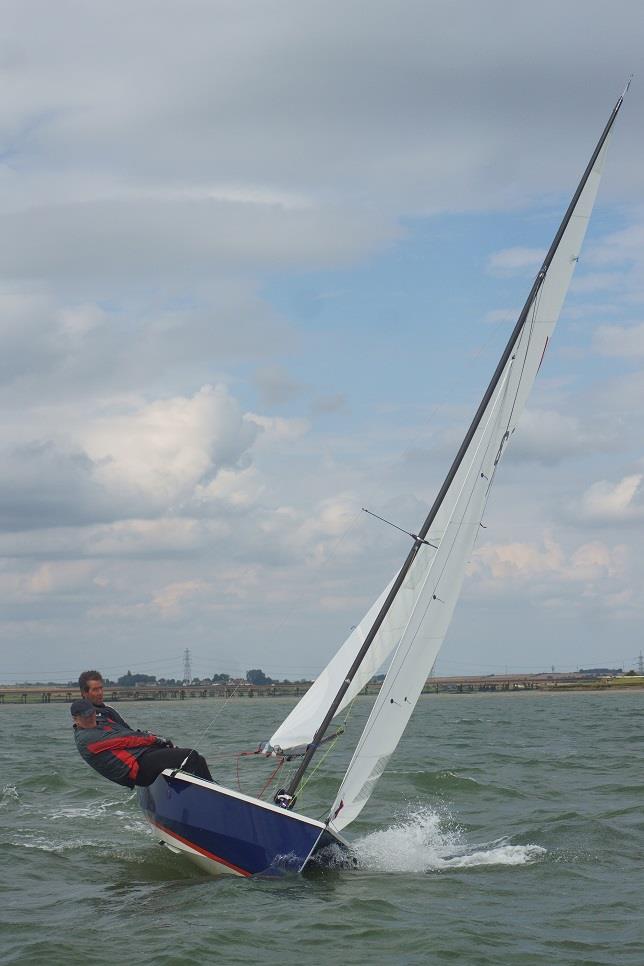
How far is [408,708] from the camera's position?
40.8 ft

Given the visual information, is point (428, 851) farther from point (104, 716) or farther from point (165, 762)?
point (104, 716)

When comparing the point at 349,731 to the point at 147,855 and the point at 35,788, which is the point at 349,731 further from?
the point at 147,855

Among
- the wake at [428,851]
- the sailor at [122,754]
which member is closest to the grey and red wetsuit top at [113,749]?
the sailor at [122,754]

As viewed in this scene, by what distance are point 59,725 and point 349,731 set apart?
13.1 m

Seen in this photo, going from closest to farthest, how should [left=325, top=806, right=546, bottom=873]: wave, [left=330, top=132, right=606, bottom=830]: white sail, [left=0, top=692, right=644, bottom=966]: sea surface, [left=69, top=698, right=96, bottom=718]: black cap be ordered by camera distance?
1. [left=0, top=692, right=644, bottom=966]: sea surface
2. [left=69, top=698, right=96, bottom=718]: black cap
3. [left=330, top=132, right=606, bottom=830]: white sail
4. [left=325, top=806, right=546, bottom=873]: wave

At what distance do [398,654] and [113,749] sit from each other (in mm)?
3058

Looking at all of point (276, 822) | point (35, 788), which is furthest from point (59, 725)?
point (276, 822)

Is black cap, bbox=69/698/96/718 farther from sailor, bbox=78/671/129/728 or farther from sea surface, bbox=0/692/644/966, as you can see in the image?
sea surface, bbox=0/692/644/966

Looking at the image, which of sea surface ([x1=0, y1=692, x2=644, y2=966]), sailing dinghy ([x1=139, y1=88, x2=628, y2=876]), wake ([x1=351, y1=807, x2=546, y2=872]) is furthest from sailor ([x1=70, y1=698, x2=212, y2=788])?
wake ([x1=351, y1=807, x2=546, y2=872])

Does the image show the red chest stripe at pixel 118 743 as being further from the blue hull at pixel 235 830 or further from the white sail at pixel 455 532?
the white sail at pixel 455 532

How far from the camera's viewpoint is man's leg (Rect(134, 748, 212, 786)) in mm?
11859

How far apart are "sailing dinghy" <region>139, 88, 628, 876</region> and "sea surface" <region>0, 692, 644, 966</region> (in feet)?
1.34

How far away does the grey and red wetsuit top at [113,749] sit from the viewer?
11.9 meters

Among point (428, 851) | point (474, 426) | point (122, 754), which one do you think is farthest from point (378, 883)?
point (474, 426)
